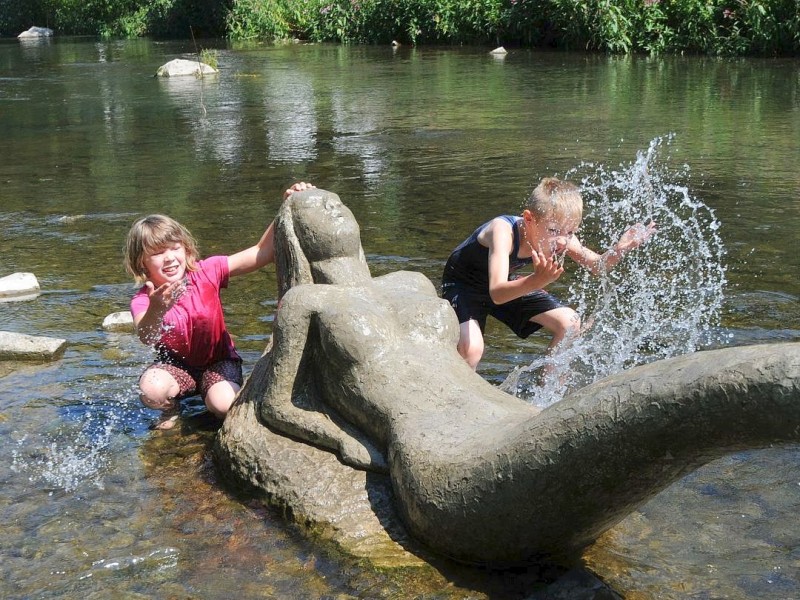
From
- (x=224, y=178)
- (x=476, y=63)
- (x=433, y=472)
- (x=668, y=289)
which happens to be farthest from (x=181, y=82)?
(x=433, y=472)

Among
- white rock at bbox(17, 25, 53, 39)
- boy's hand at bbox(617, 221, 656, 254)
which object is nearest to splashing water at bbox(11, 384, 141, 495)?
boy's hand at bbox(617, 221, 656, 254)

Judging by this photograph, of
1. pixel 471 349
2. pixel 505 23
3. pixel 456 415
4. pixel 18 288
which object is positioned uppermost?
pixel 505 23

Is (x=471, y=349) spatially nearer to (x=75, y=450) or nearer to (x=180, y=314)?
(x=180, y=314)

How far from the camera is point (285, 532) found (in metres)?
3.53

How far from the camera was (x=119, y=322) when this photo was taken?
19.8ft

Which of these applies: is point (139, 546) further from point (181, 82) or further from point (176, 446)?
point (181, 82)

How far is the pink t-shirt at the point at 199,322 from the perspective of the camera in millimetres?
4676

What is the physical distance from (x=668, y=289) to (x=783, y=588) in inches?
139

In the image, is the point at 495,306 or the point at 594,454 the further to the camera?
the point at 495,306

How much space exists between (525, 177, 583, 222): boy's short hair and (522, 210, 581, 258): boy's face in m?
0.02

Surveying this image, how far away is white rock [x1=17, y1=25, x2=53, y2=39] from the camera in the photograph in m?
48.9

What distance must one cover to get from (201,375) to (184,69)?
768 inches

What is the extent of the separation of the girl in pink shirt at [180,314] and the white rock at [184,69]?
18.9m

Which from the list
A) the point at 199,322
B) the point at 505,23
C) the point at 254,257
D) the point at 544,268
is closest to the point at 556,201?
the point at 544,268
